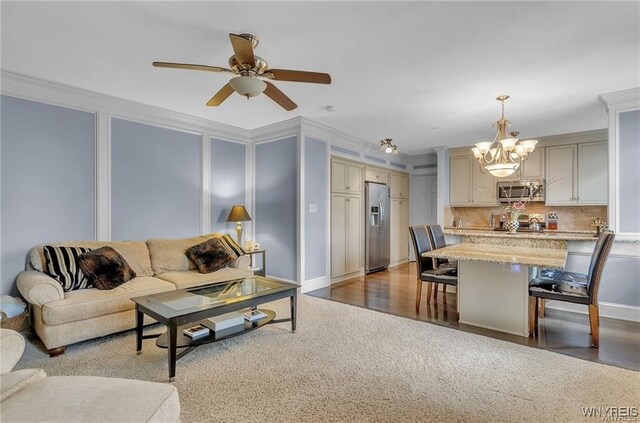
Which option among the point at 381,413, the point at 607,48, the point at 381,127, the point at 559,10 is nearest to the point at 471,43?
the point at 559,10

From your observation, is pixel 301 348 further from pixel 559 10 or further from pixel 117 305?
pixel 559 10

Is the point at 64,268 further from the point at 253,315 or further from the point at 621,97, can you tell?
the point at 621,97

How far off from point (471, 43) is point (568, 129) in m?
3.64

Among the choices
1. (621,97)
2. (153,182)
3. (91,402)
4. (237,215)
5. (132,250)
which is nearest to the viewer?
(91,402)

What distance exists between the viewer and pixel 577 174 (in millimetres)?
5148

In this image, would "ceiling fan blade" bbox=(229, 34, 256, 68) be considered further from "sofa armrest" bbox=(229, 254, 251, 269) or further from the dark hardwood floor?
the dark hardwood floor

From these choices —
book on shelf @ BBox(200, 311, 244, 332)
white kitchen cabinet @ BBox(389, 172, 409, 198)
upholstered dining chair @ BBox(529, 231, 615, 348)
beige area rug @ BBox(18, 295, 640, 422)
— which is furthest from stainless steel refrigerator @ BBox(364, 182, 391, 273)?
book on shelf @ BBox(200, 311, 244, 332)

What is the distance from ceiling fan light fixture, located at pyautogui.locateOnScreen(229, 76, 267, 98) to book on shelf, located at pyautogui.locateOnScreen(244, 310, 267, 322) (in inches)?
74.5

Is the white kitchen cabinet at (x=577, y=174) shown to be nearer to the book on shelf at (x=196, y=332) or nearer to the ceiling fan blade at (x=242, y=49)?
the ceiling fan blade at (x=242, y=49)

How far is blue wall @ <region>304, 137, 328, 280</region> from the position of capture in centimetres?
455

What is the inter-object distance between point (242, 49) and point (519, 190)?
5.54m

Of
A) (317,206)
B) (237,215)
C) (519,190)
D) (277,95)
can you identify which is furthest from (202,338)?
(519,190)

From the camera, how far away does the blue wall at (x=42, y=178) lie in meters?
2.94

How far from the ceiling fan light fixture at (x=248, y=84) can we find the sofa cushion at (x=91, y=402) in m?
1.89
